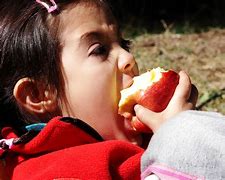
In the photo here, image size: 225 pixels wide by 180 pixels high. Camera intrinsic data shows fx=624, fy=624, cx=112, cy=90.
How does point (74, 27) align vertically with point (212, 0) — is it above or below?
above

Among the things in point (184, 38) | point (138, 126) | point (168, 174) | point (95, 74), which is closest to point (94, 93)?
point (95, 74)

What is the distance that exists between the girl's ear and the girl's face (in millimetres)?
45

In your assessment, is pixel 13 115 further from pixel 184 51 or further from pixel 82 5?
pixel 184 51

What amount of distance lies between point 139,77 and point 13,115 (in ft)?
1.38

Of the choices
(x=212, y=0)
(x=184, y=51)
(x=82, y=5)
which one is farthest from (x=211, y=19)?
(x=82, y=5)

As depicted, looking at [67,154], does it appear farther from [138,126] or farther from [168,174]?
[168,174]

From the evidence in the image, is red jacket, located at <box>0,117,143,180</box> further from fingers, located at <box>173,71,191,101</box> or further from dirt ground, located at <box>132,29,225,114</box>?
dirt ground, located at <box>132,29,225,114</box>

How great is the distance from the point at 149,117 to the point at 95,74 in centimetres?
21

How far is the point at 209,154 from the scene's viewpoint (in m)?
1.42

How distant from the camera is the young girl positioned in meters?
1.71

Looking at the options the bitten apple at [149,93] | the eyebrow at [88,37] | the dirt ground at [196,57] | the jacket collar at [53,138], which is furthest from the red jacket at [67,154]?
the dirt ground at [196,57]

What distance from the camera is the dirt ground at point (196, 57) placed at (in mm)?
3078

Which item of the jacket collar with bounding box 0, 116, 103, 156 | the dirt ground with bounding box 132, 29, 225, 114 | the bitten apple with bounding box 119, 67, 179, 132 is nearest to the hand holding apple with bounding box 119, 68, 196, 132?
the bitten apple with bounding box 119, 67, 179, 132

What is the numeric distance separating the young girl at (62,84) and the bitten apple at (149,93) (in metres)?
0.02
